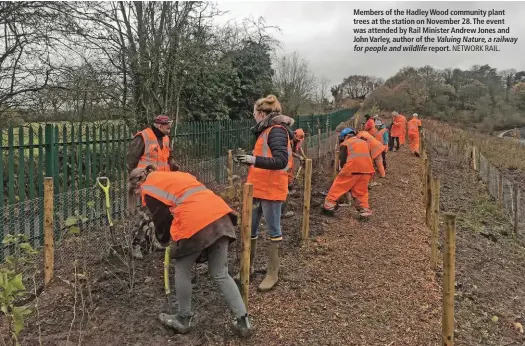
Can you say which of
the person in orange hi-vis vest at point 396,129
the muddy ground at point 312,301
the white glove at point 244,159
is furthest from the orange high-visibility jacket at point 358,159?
the person in orange hi-vis vest at point 396,129

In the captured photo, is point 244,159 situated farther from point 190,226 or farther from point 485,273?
point 485,273

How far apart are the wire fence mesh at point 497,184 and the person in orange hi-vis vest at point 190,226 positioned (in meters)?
7.42

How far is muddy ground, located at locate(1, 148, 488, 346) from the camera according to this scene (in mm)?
3377

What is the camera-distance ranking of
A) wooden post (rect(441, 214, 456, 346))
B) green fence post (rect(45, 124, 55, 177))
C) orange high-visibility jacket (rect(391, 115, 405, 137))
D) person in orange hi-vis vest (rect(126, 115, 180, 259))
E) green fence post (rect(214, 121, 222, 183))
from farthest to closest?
orange high-visibility jacket (rect(391, 115, 405, 137))
green fence post (rect(214, 121, 222, 183))
green fence post (rect(45, 124, 55, 177))
person in orange hi-vis vest (rect(126, 115, 180, 259))
wooden post (rect(441, 214, 456, 346))

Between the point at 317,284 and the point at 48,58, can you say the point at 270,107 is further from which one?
the point at 48,58

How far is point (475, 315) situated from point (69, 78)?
8.95 metres

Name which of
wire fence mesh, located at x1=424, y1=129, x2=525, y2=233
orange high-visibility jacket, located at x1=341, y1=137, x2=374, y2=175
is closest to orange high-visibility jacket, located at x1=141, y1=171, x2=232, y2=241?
orange high-visibility jacket, located at x1=341, y1=137, x2=374, y2=175

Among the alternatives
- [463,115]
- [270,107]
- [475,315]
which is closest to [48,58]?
[270,107]

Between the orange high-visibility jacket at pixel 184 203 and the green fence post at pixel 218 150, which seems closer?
the orange high-visibility jacket at pixel 184 203

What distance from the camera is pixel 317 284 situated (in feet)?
14.3

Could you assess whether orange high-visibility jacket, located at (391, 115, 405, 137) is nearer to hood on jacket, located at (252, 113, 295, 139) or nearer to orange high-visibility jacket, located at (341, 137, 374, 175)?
orange high-visibility jacket, located at (341, 137, 374, 175)

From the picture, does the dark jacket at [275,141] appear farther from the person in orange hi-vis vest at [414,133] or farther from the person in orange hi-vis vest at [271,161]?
the person in orange hi-vis vest at [414,133]

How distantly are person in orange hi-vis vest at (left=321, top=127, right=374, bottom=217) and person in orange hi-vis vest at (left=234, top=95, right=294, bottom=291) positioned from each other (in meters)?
2.78

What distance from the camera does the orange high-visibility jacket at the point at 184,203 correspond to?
293 centimetres
